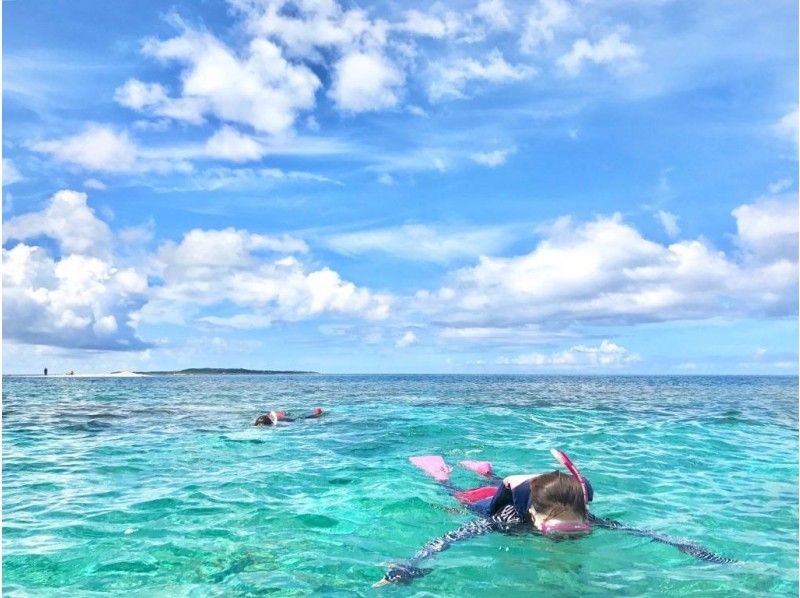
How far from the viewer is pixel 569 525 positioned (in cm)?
832

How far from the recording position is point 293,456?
16.5m

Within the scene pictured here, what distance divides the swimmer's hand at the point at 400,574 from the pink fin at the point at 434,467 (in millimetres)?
6143

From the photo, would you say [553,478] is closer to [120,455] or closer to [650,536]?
[650,536]

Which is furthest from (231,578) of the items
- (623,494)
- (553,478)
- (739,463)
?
(739,463)

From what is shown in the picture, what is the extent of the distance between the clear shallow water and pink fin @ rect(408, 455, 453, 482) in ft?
1.05

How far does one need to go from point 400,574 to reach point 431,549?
971 millimetres

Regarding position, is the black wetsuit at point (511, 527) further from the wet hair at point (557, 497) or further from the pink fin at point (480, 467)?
the pink fin at point (480, 467)

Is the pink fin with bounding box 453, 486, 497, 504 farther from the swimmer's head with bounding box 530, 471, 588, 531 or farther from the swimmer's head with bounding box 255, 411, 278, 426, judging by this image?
the swimmer's head with bounding box 255, 411, 278, 426

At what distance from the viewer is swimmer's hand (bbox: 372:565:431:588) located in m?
6.92

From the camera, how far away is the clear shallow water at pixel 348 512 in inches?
290

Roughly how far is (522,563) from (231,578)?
12.4ft

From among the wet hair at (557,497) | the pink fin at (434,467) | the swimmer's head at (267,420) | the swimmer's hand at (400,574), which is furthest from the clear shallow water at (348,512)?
Result: the swimmer's head at (267,420)

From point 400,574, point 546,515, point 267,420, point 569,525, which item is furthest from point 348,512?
point 267,420

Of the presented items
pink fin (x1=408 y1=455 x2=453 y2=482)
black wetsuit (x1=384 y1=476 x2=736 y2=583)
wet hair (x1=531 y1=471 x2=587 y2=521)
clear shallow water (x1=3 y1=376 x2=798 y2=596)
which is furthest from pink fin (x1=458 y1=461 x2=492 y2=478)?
wet hair (x1=531 y1=471 x2=587 y2=521)
